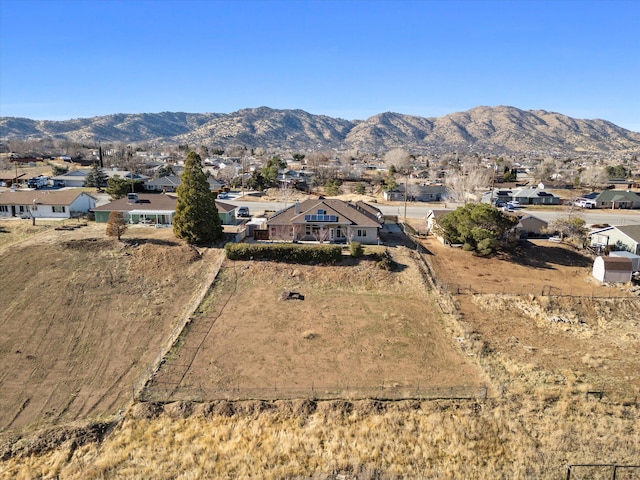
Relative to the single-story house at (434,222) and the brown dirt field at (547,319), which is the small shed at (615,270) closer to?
the brown dirt field at (547,319)

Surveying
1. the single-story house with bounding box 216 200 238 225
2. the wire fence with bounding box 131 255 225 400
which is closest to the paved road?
the single-story house with bounding box 216 200 238 225

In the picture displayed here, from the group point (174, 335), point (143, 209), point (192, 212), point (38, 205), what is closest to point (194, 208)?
point (192, 212)

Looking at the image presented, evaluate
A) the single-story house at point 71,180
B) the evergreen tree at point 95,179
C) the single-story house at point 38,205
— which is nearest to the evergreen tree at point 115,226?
the single-story house at point 38,205

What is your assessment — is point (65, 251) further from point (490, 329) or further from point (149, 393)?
point (490, 329)

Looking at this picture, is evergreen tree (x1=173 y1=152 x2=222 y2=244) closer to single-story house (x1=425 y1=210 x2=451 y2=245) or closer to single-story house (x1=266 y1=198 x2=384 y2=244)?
single-story house (x1=266 y1=198 x2=384 y2=244)

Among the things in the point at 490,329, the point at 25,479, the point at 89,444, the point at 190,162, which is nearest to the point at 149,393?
the point at 89,444
